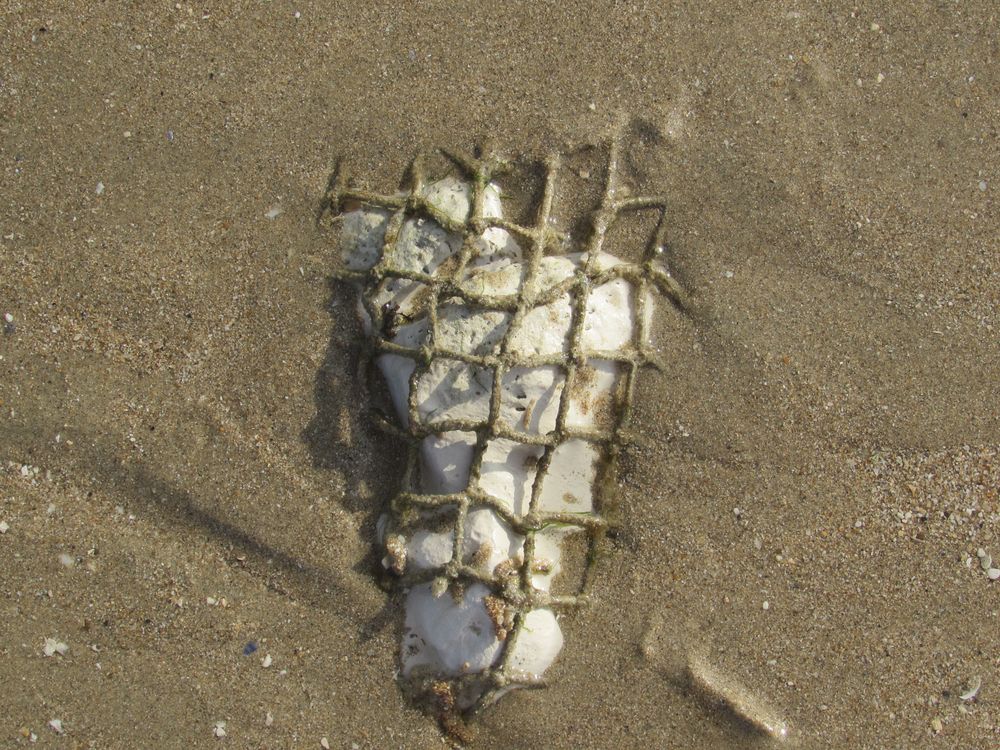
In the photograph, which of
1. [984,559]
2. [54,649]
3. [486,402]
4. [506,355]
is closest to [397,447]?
[486,402]

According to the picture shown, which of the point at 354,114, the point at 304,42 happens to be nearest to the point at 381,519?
the point at 354,114

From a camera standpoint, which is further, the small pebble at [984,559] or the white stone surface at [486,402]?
the small pebble at [984,559]

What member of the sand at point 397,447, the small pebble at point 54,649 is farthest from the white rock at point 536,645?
the small pebble at point 54,649

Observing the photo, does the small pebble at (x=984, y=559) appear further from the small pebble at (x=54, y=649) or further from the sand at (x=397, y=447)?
the small pebble at (x=54, y=649)

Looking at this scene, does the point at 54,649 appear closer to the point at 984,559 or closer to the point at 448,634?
the point at 448,634

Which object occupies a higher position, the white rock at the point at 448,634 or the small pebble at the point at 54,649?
the white rock at the point at 448,634
